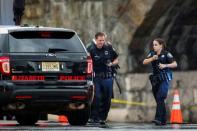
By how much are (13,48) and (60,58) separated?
0.72 meters

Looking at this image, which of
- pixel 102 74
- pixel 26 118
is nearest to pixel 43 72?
pixel 26 118

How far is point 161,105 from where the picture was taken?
16.8 meters

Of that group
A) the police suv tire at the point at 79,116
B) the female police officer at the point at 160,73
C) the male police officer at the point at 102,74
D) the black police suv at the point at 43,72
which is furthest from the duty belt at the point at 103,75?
the black police suv at the point at 43,72

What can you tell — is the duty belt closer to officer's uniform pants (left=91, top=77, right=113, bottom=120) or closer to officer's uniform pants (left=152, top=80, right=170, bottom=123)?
officer's uniform pants (left=91, top=77, right=113, bottom=120)

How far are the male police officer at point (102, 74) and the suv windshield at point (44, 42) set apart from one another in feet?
6.51

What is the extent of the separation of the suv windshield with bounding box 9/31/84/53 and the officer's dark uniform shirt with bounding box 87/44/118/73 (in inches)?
80.0

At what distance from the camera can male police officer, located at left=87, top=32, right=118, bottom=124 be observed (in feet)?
57.3

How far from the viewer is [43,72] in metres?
14.9

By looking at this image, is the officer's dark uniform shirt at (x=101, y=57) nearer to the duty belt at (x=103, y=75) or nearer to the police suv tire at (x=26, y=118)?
the duty belt at (x=103, y=75)

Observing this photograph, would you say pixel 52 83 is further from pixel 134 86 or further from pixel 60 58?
pixel 134 86

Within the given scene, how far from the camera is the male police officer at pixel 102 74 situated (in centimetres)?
1747

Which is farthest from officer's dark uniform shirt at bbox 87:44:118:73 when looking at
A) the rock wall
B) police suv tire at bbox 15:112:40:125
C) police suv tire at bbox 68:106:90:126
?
the rock wall

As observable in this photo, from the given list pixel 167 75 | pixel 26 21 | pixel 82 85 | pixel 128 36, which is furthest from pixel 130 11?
pixel 82 85

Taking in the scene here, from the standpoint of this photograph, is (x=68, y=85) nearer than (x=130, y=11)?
Yes
